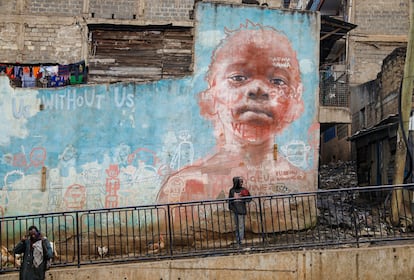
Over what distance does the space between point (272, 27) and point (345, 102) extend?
3.00 meters

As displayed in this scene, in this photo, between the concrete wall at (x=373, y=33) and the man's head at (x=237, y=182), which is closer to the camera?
the man's head at (x=237, y=182)

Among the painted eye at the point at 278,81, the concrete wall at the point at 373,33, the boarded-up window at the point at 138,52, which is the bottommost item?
the painted eye at the point at 278,81

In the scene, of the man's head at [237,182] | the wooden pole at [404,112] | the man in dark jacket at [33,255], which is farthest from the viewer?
the wooden pole at [404,112]

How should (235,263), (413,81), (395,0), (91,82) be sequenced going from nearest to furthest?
(235,263) < (413,81) < (91,82) < (395,0)

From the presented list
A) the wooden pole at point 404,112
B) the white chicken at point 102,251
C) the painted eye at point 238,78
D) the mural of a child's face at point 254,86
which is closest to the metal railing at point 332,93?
the mural of a child's face at point 254,86

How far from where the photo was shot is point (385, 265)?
29.7ft

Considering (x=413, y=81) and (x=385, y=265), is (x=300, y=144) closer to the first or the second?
(x=413, y=81)

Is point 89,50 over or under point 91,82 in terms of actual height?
over

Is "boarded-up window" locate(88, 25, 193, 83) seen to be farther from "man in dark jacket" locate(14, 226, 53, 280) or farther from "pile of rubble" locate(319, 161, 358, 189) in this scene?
"pile of rubble" locate(319, 161, 358, 189)

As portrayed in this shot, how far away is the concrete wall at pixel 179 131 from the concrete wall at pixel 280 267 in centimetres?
315

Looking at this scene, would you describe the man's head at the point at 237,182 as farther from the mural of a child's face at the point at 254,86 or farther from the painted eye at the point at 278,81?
the painted eye at the point at 278,81

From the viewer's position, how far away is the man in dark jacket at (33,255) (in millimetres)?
8539

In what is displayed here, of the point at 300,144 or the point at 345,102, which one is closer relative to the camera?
the point at 300,144

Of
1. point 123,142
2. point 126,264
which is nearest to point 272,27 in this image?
point 123,142
